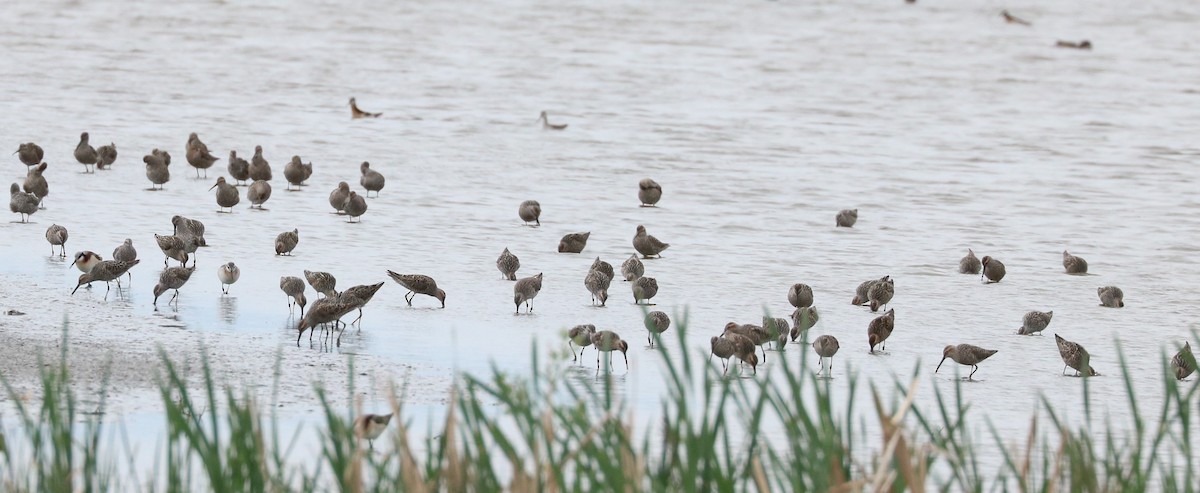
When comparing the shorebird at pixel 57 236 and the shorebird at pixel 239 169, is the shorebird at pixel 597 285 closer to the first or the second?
the shorebird at pixel 57 236

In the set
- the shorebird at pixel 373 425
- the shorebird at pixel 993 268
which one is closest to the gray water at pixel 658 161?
the shorebird at pixel 993 268

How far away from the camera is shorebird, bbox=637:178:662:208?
45.3ft

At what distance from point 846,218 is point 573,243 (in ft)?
8.37

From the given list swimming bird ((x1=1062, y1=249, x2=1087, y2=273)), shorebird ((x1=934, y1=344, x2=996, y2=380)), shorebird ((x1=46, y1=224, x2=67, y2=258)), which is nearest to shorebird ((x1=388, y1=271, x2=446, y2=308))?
shorebird ((x1=46, y1=224, x2=67, y2=258))

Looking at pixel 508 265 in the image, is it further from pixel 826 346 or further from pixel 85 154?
pixel 85 154

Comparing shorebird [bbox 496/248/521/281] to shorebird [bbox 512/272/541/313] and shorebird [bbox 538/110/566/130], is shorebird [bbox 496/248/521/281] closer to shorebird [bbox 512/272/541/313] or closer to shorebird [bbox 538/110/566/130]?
shorebird [bbox 512/272/541/313]

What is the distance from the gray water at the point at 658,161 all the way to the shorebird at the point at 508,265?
79 millimetres

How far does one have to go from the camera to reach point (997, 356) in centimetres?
871

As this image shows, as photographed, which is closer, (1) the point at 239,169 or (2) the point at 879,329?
(2) the point at 879,329

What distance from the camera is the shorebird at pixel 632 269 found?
10.4 meters

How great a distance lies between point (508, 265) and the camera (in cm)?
1023

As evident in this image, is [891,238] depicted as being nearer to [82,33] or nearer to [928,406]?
[928,406]

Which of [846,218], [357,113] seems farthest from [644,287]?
[357,113]

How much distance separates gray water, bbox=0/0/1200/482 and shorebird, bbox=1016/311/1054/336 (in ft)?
0.35
